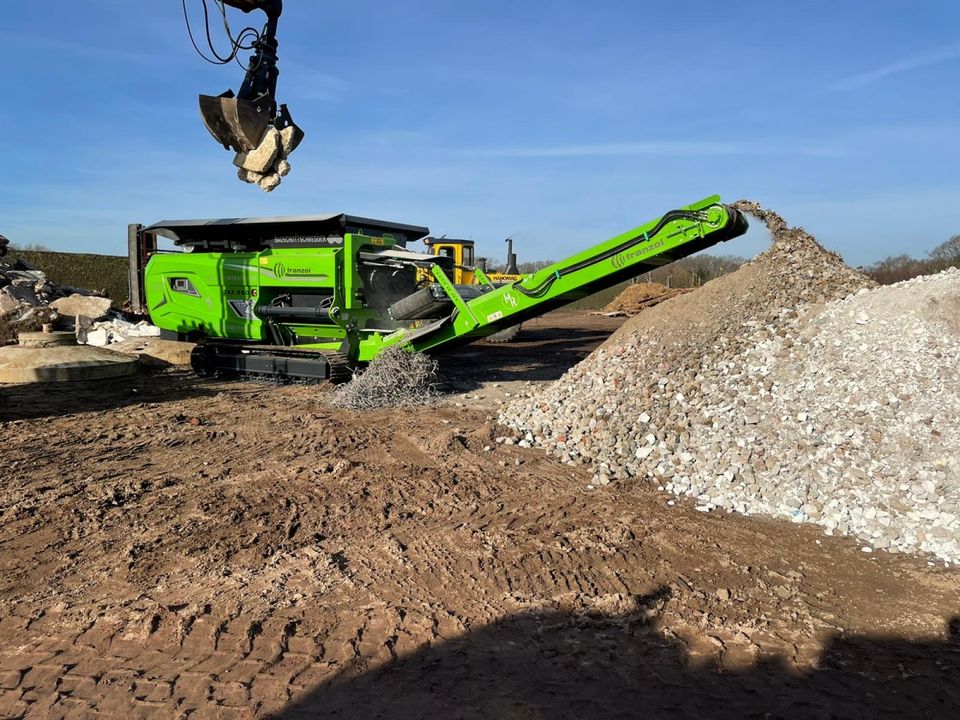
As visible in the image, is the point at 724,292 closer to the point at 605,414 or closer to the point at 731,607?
the point at 605,414

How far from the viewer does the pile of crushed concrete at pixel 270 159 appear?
7.41m

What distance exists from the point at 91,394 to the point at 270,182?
12.3 feet

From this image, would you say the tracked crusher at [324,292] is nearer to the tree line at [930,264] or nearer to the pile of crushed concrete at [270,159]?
the pile of crushed concrete at [270,159]

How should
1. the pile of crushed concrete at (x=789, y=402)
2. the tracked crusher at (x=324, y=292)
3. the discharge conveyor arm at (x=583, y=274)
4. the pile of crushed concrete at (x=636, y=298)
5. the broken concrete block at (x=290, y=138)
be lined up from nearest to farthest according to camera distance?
the pile of crushed concrete at (x=789, y=402) < the discharge conveyor arm at (x=583, y=274) < the broken concrete block at (x=290, y=138) < the tracked crusher at (x=324, y=292) < the pile of crushed concrete at (x=636, y=298)

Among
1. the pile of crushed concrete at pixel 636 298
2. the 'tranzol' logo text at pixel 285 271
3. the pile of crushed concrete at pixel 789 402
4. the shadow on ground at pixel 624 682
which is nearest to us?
the shadow on ground at pixel 624 682

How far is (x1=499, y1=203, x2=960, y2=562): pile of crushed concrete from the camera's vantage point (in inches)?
185

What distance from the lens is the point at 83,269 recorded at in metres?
23.1

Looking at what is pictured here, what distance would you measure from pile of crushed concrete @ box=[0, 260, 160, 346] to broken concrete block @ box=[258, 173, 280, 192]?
324 inches

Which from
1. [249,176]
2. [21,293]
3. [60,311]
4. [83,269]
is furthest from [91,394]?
[83,269]

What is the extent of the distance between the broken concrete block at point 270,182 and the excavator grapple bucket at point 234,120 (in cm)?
35

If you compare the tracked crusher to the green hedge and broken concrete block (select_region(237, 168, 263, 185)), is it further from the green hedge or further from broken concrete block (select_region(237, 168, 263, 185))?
the green hedge

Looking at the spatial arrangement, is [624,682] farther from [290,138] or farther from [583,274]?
[290,138]

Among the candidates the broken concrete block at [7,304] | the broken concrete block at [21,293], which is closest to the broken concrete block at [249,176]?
the broken concrete block at [7,304]

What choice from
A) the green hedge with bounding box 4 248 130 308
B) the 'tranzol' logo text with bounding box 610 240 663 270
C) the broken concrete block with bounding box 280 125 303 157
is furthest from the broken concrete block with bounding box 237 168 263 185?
the green hedge with bounding box 4 248 130 308
